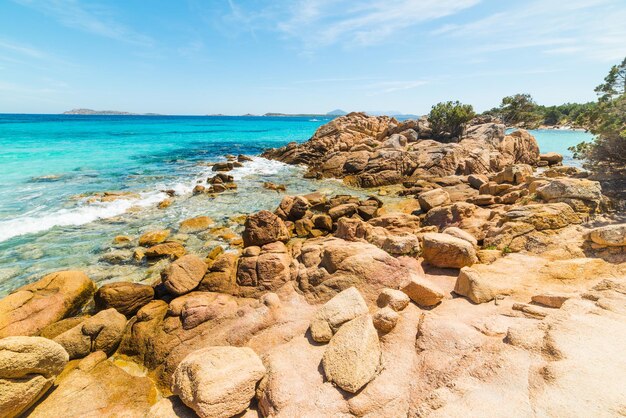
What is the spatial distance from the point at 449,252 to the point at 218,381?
7848 mm

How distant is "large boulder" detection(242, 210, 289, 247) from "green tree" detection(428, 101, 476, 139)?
122 ft

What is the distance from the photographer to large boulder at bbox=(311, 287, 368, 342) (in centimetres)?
665

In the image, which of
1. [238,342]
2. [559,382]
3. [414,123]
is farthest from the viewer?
[414,123]

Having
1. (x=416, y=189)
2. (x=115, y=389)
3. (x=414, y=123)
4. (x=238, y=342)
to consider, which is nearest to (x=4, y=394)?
(x=115, y=389)

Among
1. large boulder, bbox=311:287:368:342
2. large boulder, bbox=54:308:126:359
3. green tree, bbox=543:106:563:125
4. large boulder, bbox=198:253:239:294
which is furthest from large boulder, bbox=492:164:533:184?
green tree, bbox=543:106:563:125

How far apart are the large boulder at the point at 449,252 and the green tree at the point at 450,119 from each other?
36.9 meters

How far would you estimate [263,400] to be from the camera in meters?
5.49

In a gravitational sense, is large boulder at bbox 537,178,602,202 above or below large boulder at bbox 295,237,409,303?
above

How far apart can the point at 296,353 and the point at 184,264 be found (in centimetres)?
546

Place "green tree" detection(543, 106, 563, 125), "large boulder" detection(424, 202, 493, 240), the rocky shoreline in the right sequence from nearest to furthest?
the rocky shoreline, "large boulder" detection(424, 202, 493, 240), "green tree" detection(543, 106, 563, 125)

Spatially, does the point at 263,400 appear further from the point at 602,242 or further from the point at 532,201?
the point at 532,201

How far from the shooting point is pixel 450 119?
41.2m

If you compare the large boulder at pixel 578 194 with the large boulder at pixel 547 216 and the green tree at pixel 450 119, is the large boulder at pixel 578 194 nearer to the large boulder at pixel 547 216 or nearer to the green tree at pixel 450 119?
the large boulder at pixel 547 216

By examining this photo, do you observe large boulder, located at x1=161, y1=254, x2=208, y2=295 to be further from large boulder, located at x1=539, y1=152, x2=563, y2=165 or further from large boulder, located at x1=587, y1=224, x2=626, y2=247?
large boulder, located at x1=539, y1=152, x2=563, y2=165
